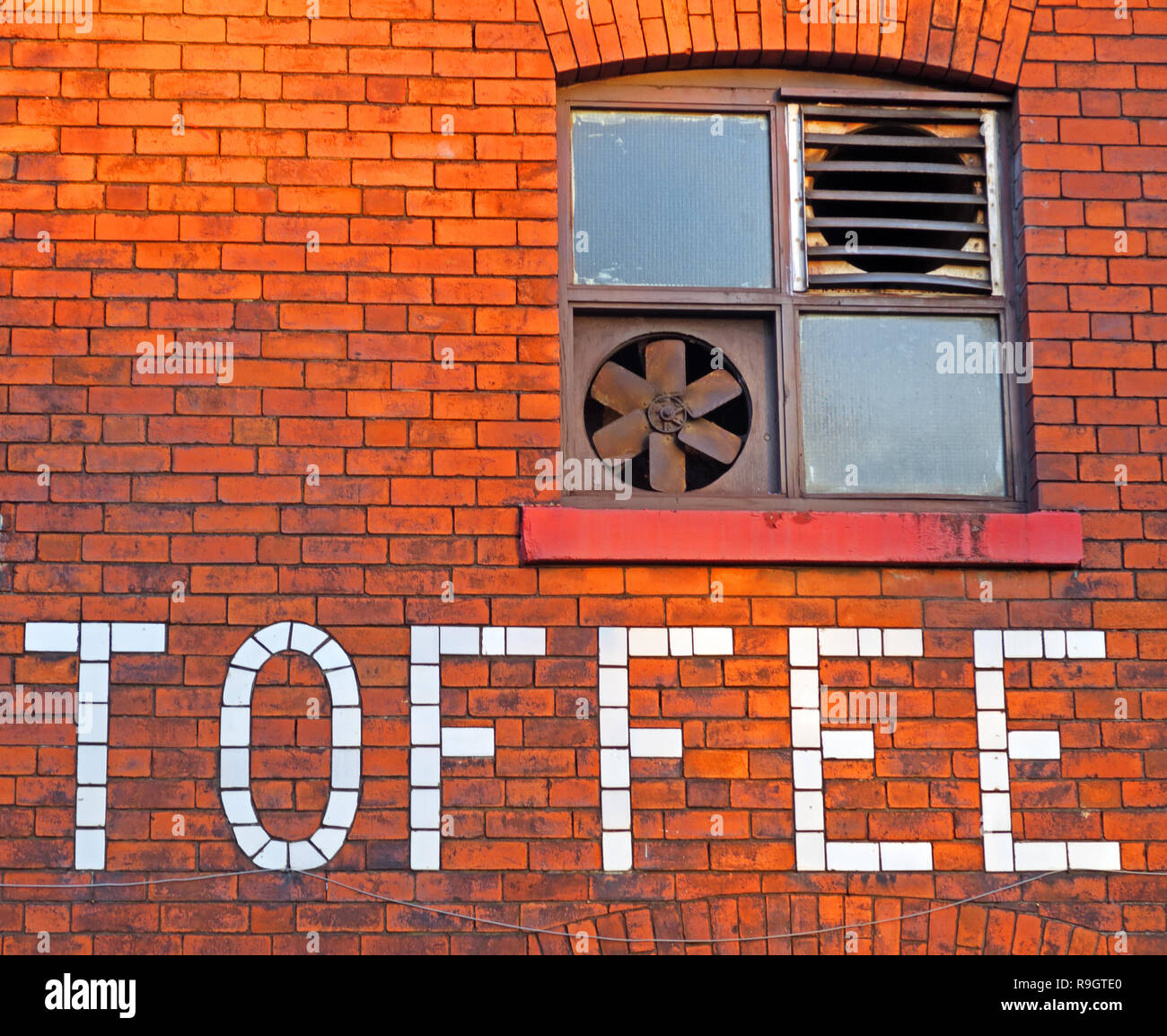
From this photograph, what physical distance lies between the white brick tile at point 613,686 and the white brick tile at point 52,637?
5.92ft

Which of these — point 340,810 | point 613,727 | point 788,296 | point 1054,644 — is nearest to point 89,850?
point 340,810

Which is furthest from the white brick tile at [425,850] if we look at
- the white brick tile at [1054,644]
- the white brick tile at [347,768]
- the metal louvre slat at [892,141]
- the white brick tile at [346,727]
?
the metal louvre slat at [892,141]

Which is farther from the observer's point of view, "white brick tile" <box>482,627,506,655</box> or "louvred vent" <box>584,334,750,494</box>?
"louvred vent" <box>584,334,750,494</box>

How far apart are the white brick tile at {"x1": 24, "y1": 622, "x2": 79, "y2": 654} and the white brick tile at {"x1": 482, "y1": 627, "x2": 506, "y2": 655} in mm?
1392

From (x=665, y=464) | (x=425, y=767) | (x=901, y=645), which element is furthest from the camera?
(x=665, y=464)

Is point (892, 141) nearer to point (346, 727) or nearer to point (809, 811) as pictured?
point (809, 811)

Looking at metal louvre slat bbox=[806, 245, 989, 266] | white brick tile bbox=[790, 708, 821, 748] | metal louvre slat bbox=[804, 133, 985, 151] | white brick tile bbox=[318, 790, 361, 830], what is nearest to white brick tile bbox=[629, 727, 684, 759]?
white brick tile bbox=[790, 708, 821, 748]

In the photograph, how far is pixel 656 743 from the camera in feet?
20.6

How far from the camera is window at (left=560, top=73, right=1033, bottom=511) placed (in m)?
6.75

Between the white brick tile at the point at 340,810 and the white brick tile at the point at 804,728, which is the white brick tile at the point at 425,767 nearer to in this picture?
the white brick tile at the point at 340,810

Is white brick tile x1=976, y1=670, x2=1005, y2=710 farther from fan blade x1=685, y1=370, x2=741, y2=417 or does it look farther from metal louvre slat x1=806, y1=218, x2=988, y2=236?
metal louvre slat x1=806, y1=218, x2=988, y2=236

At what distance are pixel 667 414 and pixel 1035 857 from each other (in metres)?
2.04

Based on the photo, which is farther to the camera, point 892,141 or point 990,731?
point 892,141

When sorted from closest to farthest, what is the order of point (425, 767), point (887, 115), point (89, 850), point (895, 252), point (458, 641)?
point (89, 850) < point (425, 767) < point (458, 641) < point (895, 252) < point (887, 115)
